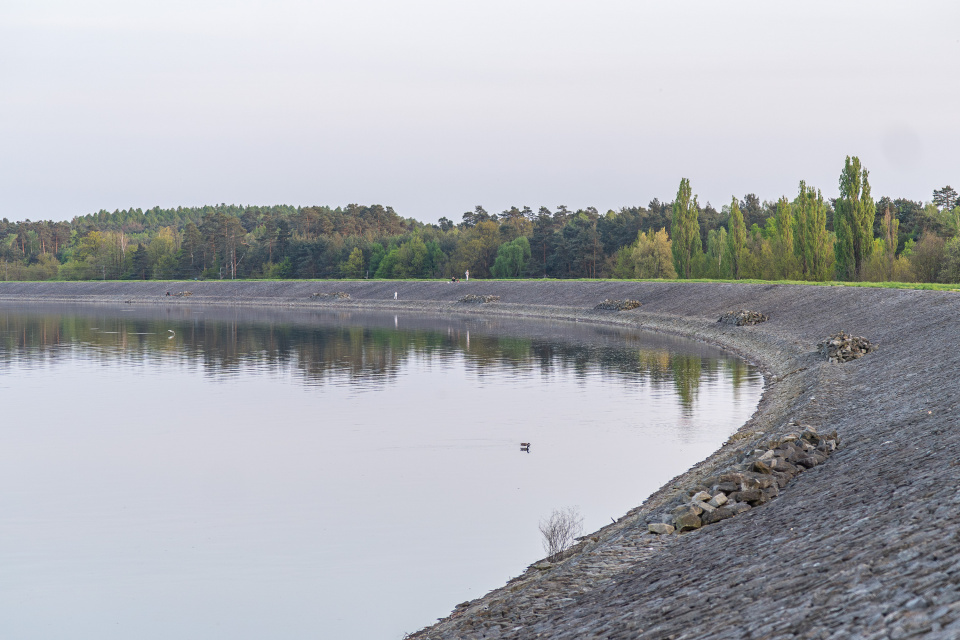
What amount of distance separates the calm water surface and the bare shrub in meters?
0.32

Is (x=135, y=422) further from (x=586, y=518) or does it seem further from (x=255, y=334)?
(x=255, y=334)

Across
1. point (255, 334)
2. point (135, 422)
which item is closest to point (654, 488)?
point (135, 422)

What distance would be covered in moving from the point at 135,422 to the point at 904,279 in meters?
59.8

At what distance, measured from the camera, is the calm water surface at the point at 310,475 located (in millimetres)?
15062

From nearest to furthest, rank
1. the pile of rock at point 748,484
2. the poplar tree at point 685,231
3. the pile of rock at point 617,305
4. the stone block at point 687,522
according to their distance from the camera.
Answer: the stone block at point 687,522 < the pile of rock at point 748,484 < the pile of rock at point 617,305 < the poplar tree at point 685,231

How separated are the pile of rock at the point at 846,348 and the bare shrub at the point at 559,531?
21614 mm

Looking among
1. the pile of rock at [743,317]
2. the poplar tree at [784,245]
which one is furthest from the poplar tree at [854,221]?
the pile of rock at [743,317]

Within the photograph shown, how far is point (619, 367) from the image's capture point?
1795 inches

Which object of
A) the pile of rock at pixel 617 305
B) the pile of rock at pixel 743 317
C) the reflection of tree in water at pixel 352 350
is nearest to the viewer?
the reflection of tree in water at pixel 352 350

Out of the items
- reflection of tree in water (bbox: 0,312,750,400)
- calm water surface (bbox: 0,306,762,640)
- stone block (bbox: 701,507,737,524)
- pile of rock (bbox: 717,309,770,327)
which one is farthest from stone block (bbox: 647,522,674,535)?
pile of rock (bbox: 717,309,770,327)

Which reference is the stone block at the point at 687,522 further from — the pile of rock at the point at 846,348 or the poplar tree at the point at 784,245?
the poplar tree at the point at 784,245

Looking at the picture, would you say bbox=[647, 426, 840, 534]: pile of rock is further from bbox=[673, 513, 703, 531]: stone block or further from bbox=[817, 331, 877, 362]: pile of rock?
bbox=[817, 331, 877, 362]: pile of rock

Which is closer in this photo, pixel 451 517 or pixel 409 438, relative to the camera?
pixel 451 517

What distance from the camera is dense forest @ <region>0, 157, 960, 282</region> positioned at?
238 ft
